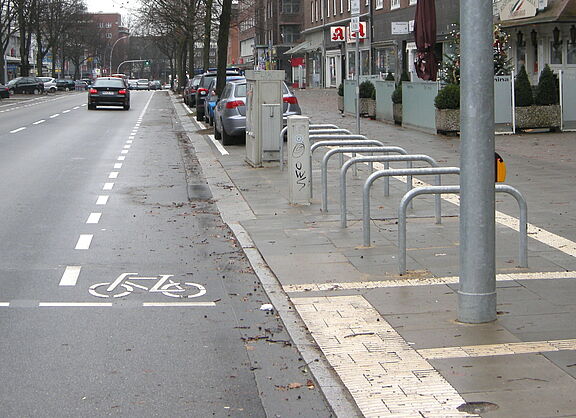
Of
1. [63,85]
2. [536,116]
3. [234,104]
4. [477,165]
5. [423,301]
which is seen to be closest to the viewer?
[477,165]

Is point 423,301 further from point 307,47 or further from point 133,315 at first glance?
point 307,47

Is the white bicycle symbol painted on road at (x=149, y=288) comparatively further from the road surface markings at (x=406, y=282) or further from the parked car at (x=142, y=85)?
the parked car at (x=142, y=85)

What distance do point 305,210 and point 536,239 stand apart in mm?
3292

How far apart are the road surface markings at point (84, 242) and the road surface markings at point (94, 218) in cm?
104

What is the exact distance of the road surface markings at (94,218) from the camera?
38.3 feet

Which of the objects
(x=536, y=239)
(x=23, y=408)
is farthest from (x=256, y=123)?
(x=23, y=408)

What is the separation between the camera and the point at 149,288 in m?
8.05

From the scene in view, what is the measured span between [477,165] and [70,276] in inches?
150

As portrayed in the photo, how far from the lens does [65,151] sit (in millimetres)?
21797

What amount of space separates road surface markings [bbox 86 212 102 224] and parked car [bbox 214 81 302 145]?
33.8 ft

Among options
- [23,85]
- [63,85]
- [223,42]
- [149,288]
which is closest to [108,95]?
[223,42]

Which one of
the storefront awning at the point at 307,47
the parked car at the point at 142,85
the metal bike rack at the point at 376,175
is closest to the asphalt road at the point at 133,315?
the metal bike rack at the point at 376,175

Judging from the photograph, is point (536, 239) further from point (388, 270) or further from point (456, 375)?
point (456, 375)

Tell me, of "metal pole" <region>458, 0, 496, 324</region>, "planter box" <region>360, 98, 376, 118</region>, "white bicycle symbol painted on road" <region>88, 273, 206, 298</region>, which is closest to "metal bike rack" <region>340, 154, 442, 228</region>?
"white bicycle symbol painted on road" <region>88, 273, 206, 298</region>
